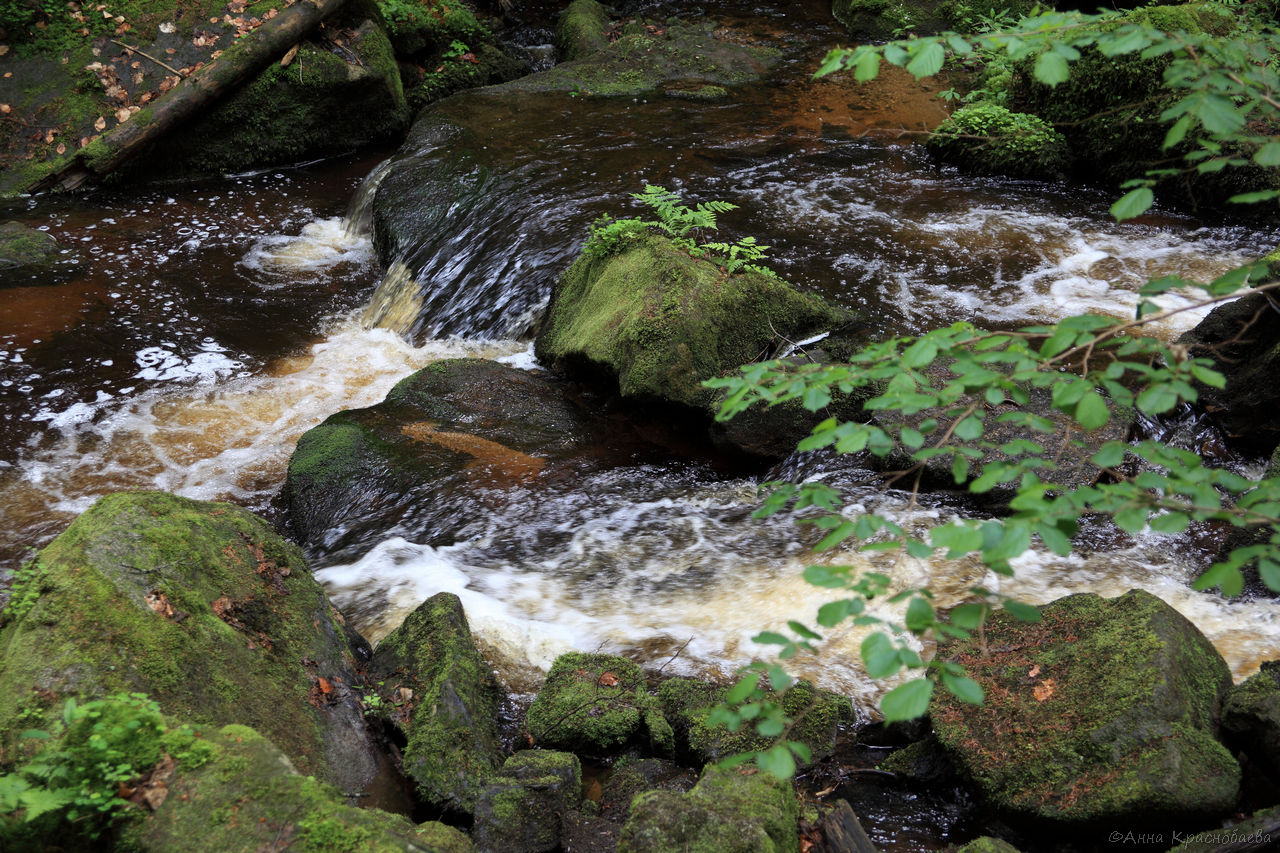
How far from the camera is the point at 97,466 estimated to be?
20.7 feet

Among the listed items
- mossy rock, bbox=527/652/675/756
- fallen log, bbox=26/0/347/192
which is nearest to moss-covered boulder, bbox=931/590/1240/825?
mossy rock, bbox=527/652/675/756

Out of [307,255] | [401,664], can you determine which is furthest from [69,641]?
[307,255]

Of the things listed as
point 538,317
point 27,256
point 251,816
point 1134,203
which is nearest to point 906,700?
point 1134,203

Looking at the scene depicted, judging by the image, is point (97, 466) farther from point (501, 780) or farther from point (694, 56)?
point (694, 56)

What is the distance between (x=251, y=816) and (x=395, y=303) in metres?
7.09

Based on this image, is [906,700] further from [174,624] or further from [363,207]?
[363,207]

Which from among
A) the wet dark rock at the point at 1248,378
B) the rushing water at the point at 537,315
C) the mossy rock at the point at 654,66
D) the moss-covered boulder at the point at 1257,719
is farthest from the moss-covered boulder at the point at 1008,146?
the moss-covered boulder at the point at 1257,719

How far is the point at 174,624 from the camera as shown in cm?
315

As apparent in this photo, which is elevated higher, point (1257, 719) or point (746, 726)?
point (1257, 719)

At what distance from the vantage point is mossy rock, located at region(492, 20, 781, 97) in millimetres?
12914

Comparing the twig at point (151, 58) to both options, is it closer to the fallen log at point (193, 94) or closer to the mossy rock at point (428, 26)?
the fallen log at point (193, 94)

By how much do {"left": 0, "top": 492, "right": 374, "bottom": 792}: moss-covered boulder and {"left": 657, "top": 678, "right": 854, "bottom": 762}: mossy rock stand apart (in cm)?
142

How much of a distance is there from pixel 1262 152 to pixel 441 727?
3.47m

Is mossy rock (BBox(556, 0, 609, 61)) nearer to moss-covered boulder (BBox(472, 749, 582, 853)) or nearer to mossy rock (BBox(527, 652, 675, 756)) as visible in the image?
mossy rock (BBox(527, 652, 675, 756))
